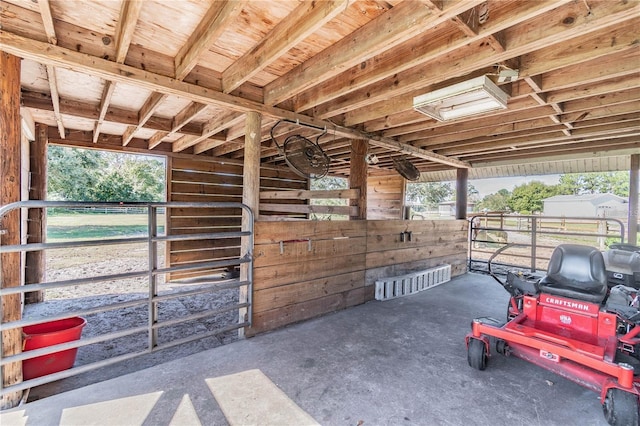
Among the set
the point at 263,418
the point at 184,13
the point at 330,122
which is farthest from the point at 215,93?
the point at 263,418

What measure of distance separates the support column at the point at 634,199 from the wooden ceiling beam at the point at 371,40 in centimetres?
529

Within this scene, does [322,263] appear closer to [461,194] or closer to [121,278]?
[121,278]

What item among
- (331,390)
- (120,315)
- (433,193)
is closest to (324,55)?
(331,390)

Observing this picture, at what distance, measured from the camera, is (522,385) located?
6.78 ft

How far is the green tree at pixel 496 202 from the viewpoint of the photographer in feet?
47.2

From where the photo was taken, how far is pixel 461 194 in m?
6.09

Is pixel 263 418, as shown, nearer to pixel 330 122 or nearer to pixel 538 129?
pixel 330 122

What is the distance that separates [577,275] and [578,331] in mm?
517

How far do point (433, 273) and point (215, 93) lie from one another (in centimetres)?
423

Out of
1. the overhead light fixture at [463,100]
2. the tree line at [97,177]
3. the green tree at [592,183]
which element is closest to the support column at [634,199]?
the overhead light fixture at [463,100]

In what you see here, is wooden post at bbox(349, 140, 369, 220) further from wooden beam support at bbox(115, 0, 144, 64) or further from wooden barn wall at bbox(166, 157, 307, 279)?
wooden barn wall at bbox(166, 157, 307, 279)

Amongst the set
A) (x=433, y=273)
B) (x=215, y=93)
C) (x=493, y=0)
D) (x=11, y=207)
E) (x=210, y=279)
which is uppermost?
(x=493, y=0)

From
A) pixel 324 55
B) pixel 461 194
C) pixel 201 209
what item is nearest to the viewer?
pixel 324 55

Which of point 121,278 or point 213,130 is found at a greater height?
point 213,130
